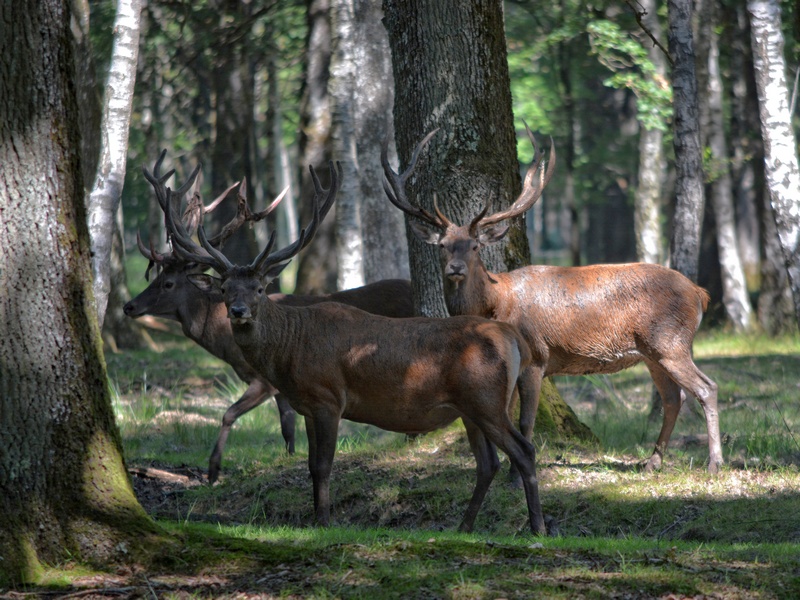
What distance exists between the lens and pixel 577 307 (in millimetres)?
9359

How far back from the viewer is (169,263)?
11.6 metres

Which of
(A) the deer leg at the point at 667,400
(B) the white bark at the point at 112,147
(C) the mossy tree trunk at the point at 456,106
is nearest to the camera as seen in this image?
(A) the deer leg at the point at 667,400

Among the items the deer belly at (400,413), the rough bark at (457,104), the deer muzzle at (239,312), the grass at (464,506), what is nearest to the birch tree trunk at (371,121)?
the grass at (464,506)

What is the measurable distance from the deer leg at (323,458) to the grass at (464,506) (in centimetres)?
31

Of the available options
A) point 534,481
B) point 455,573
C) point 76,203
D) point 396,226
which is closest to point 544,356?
point 534,481

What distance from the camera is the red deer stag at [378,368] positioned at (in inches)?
293

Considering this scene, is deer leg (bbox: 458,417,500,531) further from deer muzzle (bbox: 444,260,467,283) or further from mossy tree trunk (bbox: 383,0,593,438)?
mossy tree trunk (bbox: 383,0,593,438)

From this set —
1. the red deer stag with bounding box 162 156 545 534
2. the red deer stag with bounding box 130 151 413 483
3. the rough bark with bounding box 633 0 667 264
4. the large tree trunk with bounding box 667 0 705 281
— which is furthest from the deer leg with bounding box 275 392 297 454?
the rough bark with bounding box 633 0 667 264

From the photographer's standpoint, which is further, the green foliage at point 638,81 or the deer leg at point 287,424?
the green foliage at point 638,81

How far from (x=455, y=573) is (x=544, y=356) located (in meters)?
4.00

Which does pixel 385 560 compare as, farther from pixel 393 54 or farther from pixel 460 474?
pixel 393 54

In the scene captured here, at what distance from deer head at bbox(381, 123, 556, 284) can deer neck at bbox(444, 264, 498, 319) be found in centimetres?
6

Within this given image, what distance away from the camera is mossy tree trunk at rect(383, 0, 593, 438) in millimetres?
9711

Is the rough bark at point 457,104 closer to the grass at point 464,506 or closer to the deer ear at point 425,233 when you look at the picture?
the deer ear at point 425,233
